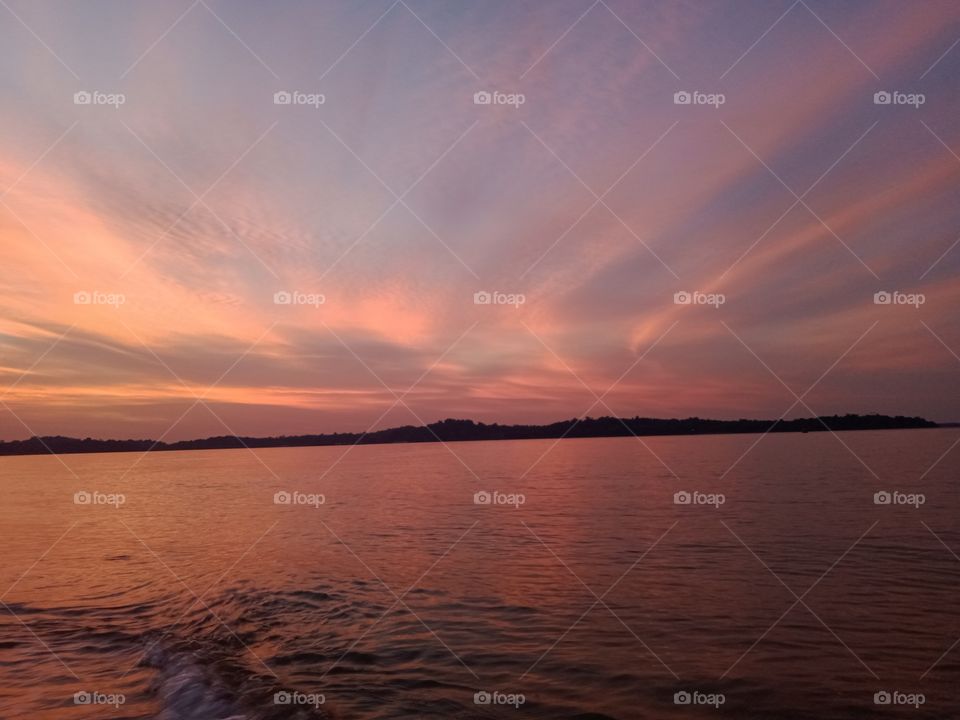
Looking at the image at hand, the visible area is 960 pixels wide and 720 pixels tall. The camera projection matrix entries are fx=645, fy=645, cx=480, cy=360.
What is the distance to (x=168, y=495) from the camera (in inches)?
1791

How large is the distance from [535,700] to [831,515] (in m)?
21.1

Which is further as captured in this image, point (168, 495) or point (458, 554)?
point (168, 495)

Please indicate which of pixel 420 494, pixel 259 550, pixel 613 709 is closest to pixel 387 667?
pixel 613 709

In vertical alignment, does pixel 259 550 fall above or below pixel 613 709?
above

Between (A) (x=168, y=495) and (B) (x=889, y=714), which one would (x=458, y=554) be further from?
(A) (x=168, y=495)

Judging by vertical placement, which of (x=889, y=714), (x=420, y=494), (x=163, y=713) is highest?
(x=420, y=494)
